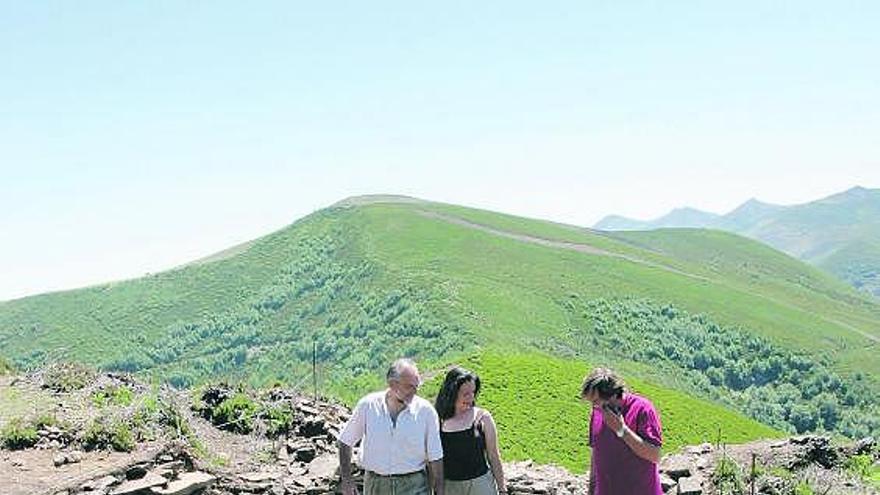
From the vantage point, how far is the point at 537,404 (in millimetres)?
36906

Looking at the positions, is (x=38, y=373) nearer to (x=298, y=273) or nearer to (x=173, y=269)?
(x=298, y=273)

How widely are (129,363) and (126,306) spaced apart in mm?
26232

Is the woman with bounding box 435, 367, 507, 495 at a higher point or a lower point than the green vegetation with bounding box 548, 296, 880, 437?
higher

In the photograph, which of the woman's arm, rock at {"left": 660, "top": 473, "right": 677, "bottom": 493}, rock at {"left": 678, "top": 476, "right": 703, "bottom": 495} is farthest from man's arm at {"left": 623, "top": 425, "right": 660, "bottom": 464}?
rock at {"left": 660, "top": 473, "right": 677, "bottom": 493}

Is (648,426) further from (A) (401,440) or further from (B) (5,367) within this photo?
(B) (5,367)

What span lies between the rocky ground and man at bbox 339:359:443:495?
12.8ft

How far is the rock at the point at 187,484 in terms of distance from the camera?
9.59 m

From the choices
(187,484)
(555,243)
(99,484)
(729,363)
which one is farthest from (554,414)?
(555,243)

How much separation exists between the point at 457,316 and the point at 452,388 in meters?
67.4

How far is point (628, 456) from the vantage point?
22.1 feet

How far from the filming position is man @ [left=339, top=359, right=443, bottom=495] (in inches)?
264

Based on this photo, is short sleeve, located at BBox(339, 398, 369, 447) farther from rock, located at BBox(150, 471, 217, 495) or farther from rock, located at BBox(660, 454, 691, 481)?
rock, located at BBox(660, 454, 691, 481)

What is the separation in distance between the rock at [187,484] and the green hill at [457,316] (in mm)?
33296

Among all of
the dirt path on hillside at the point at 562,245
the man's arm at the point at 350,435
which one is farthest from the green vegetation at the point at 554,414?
the dirt path on hillside at the point at 562,245
